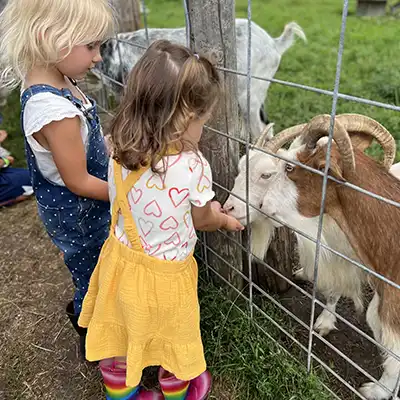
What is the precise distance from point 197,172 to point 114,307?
2.39 ft

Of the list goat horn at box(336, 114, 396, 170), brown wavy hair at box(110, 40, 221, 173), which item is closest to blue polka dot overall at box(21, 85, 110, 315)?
brown wavy hair at box(110, 40, 221, 173)

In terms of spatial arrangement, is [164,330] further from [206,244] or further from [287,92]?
[287,92]

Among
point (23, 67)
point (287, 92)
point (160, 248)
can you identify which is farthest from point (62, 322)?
point (287, 92)

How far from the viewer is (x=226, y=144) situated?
2.30m

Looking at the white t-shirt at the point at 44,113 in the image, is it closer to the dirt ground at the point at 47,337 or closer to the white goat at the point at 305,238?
the white goat at the point at 305,238

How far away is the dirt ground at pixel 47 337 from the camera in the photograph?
8.30 ft

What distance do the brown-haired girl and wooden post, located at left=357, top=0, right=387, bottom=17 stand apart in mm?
11232

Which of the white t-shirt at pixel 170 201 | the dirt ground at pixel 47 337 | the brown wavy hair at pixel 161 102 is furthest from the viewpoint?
the dirt ground at pixel 47 337

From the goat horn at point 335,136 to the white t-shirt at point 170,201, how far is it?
1.60 feet

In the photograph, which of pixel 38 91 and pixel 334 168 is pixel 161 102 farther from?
pixel 334 168

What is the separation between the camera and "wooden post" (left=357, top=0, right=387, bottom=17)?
1145 cm

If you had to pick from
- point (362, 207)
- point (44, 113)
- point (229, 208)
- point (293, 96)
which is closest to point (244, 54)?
point (293, 96)

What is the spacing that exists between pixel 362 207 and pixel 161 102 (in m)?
0.96

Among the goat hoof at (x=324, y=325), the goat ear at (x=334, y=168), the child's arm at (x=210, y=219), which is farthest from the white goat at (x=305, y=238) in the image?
the child's arm at (x=210, y=219)
